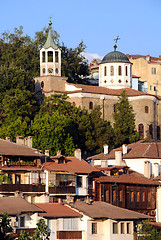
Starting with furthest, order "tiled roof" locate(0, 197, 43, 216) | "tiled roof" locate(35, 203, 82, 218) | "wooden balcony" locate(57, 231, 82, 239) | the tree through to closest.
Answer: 1. the tree
2. "wooden balcony" locate(57, 231, 82, 239)
3. "tiled roof" locate(35, 203, 82, 218)
4. "tiled roof" locate(0, 197, 43, 216)

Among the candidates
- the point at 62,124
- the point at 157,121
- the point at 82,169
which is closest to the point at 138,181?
the point at 82,169

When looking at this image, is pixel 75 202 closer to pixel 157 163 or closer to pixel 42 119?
pixel 157 163

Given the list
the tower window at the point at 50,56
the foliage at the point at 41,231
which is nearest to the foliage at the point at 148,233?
the foliage at the point at 41,231

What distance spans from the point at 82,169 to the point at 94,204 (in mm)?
5816

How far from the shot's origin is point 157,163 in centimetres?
7769

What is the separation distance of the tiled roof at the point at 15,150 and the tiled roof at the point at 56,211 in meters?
6.76

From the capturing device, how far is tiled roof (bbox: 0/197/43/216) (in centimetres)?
5384

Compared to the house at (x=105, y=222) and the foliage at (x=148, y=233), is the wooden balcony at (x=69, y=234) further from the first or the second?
the foliage at (x=148, y=233)

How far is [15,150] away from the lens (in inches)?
2574

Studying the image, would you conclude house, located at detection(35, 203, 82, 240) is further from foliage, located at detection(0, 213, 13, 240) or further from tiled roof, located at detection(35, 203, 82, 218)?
foliage, located at detection(0, 213, 13, 240)

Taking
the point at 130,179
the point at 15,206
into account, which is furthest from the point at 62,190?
the point at 15,206

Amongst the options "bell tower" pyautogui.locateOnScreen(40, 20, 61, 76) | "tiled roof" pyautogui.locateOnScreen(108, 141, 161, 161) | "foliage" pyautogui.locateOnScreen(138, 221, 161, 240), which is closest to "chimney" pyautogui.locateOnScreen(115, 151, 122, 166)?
"tiled roof" pyautogui.locateOnScreen(108, 141, 161, 161)

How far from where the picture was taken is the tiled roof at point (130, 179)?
222 feet

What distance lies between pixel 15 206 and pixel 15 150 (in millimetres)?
10905
